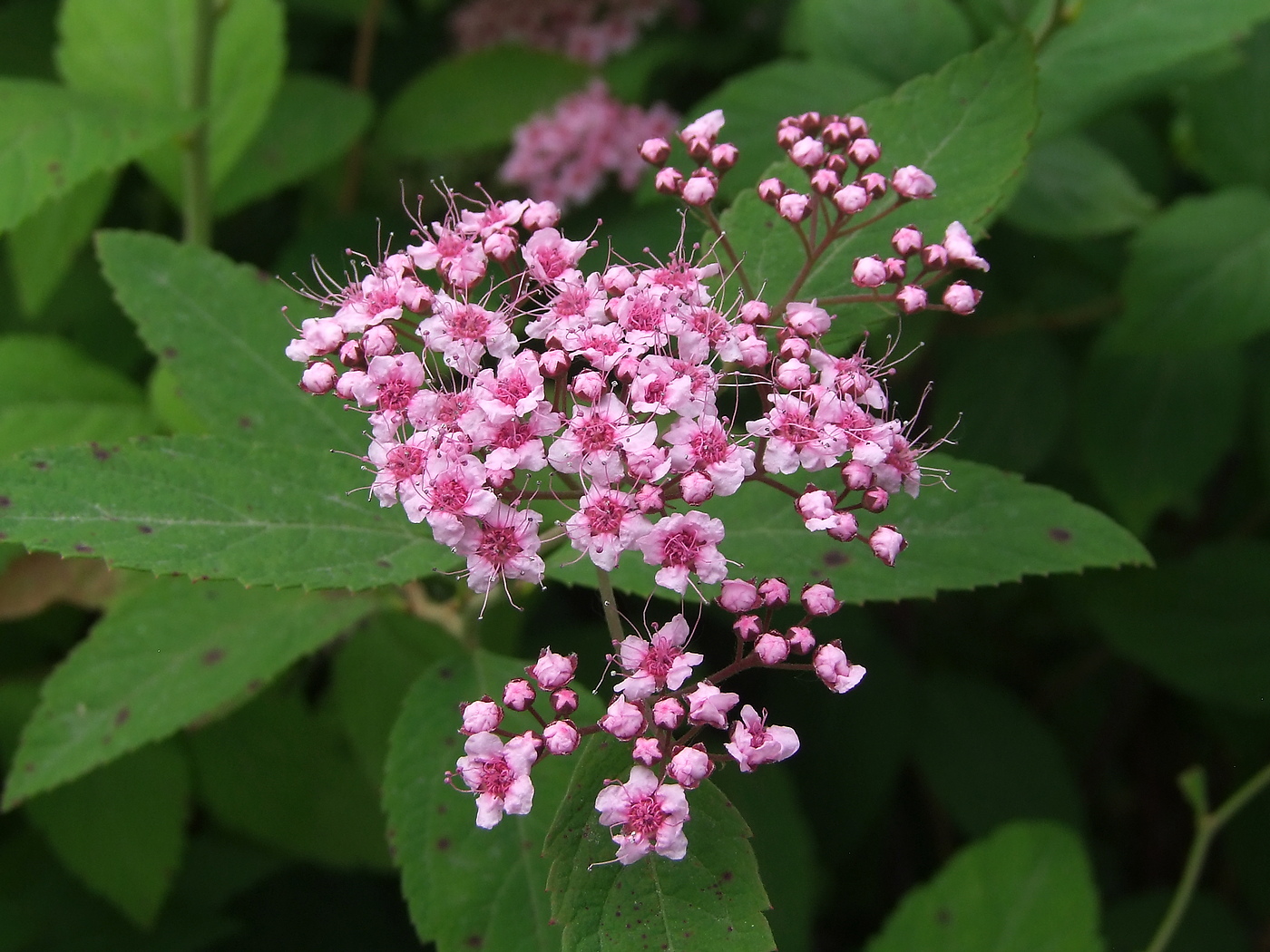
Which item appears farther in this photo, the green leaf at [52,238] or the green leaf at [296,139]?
the green leaf at [296,139]

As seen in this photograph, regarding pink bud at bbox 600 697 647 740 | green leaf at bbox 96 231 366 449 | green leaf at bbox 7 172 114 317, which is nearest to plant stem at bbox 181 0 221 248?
green leaf at bbox 7 172 114 317

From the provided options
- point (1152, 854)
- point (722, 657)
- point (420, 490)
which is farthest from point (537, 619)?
point (1152, 854)

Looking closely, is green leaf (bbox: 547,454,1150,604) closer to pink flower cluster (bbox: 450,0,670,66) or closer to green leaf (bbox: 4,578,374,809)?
green leaf (bbox: 4,578,374,809)

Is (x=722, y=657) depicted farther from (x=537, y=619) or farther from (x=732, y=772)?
(x=537, y=619)

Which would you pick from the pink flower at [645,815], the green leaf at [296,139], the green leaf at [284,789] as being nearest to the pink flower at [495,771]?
the pink flower at [645,815]

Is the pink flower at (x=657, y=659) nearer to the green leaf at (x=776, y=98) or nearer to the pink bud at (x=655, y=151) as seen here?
the pink bud at (x=655, y=151)
